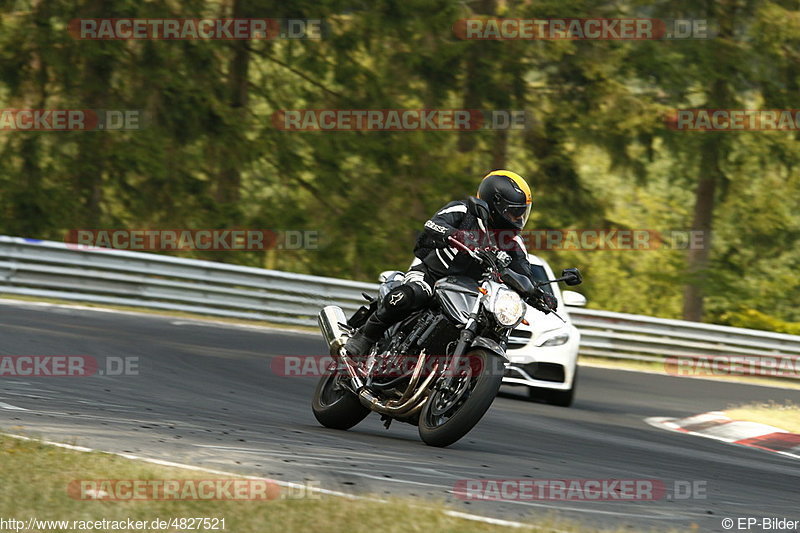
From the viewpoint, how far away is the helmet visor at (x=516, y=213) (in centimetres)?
839

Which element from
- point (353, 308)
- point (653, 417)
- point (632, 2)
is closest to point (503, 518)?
point (653, 417)

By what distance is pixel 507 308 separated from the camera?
797 cm

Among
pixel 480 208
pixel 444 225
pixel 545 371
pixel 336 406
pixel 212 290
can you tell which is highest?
pixel 480 208

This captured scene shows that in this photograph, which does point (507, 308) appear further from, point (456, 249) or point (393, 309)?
point (393, 309)

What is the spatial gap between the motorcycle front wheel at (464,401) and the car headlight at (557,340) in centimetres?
551

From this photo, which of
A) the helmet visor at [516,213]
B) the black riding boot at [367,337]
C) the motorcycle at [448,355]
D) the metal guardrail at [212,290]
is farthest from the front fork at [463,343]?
the metal guardrail at [212,290]

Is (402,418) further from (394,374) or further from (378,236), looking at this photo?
(378,236)

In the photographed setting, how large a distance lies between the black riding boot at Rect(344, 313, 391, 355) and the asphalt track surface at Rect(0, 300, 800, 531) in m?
0.61

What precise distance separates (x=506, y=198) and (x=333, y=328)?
192cm

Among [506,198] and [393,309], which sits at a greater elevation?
[506,198]

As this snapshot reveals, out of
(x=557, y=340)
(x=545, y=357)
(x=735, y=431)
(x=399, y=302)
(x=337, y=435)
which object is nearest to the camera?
(x=399, y=302)

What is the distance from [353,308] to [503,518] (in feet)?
48.3

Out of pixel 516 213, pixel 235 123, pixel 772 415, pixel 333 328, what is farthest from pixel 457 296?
pixel 235 123

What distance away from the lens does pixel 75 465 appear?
633 cm
